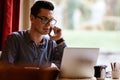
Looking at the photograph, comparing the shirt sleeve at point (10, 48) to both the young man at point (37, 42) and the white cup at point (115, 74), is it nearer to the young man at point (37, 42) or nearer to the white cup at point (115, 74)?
the young man at point (37, 42)

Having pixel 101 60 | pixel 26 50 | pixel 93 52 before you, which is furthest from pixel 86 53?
pixel 101 60

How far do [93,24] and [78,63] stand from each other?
135 cm

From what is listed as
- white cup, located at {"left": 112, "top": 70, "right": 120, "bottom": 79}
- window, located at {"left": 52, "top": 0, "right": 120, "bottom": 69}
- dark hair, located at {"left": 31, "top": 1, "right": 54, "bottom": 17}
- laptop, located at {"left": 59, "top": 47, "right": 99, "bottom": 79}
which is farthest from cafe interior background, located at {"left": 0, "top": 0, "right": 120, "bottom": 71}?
laptop, located at {"left": 59, "top": 47, "right": 99, "bottom": 79}

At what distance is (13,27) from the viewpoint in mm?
2547

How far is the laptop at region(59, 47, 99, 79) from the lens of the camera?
5.24 feet

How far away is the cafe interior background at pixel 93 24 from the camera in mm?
2889

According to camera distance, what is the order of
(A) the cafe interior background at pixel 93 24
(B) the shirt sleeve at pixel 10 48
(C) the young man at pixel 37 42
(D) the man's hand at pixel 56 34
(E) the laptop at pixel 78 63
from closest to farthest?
1. (E) the laptop at pixel 78 63
2. (B) the shirt sleeve at pixel 10 48
3. (C) the young man at pixel 37 42
4. (D) the man's hand at pixel 56 34
5. (A) the cafe interior background at pixel 93 24

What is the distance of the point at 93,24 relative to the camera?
114 inches

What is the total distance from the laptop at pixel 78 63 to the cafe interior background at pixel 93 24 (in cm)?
121

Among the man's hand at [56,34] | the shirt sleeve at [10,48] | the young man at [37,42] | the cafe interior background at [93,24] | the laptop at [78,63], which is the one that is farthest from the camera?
the cafe interior background at [93,24]

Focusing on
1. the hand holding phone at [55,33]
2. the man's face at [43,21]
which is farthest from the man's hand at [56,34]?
the man's face at [43,21]

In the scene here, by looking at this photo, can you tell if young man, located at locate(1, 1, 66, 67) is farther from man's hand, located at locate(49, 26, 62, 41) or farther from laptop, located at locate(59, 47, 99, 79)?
laptop, located at locate(59, 47, 99, 79)

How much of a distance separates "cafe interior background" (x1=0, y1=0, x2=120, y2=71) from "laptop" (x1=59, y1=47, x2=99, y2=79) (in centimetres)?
121

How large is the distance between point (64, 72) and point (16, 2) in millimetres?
1186
